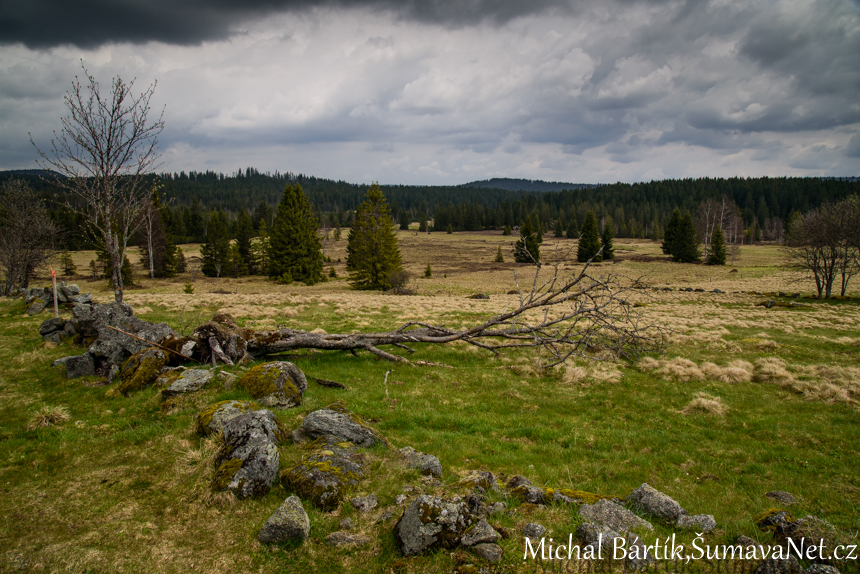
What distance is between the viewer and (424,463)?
608cm

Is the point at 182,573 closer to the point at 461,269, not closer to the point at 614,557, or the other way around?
the point at 614,557

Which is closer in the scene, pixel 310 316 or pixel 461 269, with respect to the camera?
pixel 310 316

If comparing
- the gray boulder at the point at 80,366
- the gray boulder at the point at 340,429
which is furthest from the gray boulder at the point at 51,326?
the gray boulder at the point at 340,429

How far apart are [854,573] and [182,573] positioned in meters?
6.83

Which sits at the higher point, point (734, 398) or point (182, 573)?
point (182, 573)

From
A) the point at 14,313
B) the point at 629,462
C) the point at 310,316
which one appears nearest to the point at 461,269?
the point at 310,316

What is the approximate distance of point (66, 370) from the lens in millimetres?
9852

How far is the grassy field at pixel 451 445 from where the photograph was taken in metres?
4.37

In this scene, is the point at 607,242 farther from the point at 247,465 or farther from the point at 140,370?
the point at 247,465

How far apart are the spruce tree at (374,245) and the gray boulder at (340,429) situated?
3537 cm

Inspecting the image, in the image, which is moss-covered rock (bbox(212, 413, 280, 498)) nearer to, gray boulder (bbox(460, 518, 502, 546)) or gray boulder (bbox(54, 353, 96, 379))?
gray boulder (bbox(460, 518, 502, 546))

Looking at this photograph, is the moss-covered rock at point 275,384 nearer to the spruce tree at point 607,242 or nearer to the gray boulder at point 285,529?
the gray boulder at point 285,529

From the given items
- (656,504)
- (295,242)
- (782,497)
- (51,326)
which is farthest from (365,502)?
(295,242)

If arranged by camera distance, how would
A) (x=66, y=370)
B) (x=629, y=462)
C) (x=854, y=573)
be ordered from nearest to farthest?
(x=854, y=573)
(x=629, y=462)
(x=66, y=370)
